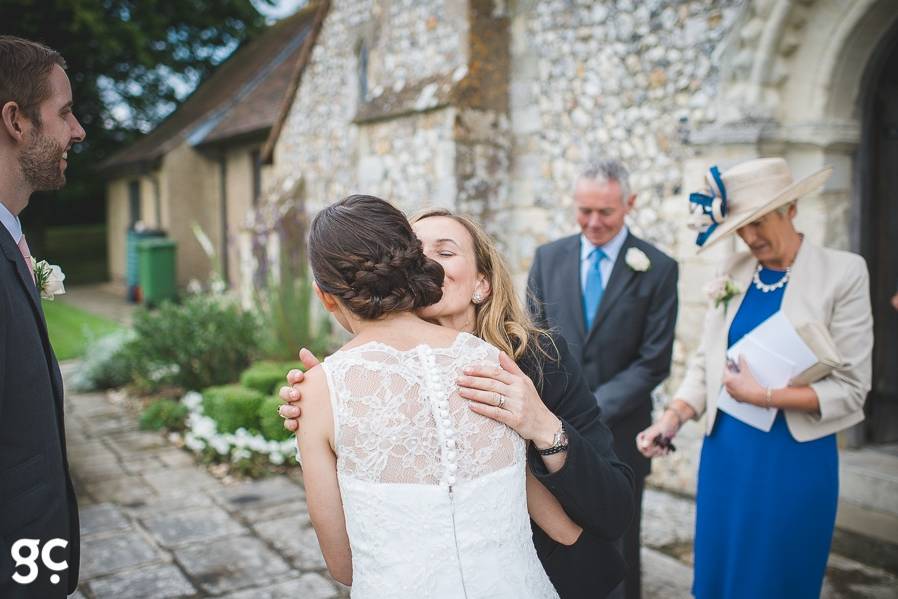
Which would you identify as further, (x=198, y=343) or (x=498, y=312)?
(x=198, y=343)

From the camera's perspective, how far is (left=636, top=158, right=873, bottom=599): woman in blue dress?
2768 mm

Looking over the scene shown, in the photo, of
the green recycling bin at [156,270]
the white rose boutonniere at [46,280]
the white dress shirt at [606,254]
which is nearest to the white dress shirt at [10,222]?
the white rose boutonniere at [46,280]

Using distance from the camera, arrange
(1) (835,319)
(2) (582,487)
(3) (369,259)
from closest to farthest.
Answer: (3) (369,259) < (2) (582,487) < (1) (835,319)

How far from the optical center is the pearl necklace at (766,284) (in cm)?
288

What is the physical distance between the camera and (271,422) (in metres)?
6.28

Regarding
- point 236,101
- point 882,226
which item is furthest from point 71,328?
point 882,226

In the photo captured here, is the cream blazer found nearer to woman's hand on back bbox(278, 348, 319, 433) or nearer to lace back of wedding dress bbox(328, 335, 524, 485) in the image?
lace back of wedding dress bbox(328, 335, 524, 485)

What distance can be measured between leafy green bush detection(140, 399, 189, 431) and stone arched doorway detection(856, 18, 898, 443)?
5575mm

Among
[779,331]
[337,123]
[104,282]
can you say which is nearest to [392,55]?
[337,123]

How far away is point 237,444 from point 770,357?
450cm

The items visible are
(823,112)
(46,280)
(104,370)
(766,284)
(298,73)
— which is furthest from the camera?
(298,73)

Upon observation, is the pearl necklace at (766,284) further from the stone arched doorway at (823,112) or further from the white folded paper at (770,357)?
the stone arched doorway at (823,112)

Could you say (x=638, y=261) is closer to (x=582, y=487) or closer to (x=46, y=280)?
(x=582, y=487)

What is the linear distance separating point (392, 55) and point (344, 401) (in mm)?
6575
